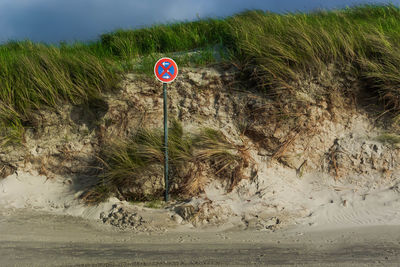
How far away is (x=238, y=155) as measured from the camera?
221 inches

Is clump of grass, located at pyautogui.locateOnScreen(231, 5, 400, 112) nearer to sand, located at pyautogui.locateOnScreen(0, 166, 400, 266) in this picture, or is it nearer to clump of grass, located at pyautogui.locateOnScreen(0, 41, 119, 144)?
sand, located at pyautogui.locateOnScreen(0, 166, 400, 266)

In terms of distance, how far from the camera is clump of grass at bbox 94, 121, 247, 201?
550 centimetres

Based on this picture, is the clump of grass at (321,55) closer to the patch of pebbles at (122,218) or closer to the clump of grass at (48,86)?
the clump of grass at (48,86)

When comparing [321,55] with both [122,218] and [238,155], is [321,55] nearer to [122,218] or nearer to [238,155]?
[238,155]

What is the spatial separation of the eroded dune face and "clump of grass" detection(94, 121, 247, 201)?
2.5 inches

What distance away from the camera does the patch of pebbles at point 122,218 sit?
492 centimetres

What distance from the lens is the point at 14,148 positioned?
618cm

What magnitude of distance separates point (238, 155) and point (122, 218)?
191 cm

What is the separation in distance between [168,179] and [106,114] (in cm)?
156

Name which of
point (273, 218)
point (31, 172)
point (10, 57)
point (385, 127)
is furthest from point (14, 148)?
point (385, 127)

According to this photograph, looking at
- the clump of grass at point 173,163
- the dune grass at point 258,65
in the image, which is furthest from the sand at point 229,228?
the dune grass at point 258,65

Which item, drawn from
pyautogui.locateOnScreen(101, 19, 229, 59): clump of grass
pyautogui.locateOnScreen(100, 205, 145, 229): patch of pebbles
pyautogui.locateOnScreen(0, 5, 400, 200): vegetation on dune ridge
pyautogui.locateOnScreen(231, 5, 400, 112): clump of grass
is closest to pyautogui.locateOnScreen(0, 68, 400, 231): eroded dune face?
pyautogui.locateOnScreen(100, 205, 145, 229): patch of pebbles

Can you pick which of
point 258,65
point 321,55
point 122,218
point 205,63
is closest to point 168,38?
point 205,63

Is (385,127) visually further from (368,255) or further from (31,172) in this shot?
(31,172)
